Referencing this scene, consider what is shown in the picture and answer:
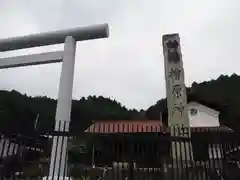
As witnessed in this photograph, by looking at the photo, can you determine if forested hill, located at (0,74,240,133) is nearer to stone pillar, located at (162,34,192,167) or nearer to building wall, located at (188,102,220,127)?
building wall, located at (188,102,220,127)

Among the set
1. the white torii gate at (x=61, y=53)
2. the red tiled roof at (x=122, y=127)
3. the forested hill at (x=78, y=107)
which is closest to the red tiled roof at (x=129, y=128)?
the red tiled roof at (x=122, y=127)

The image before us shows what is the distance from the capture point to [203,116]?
73.8ft

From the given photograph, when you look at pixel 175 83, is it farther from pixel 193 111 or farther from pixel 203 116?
pixel 203 116

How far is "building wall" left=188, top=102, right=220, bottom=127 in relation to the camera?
22203mm

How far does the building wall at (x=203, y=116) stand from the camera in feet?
72.8

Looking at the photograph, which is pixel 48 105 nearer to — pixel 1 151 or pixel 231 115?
pixel 231 115

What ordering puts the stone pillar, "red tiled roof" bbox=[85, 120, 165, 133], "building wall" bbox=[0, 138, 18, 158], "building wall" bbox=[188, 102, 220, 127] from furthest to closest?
"building wall" bbox=[188, 102, 220, 127] < the stone pillar < "red tiled roof" bbox=[85, 120, 165, 133] < "building wall" bbox=[0, 138, 18, 158]

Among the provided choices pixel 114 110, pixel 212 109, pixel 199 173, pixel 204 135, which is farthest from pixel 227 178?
pixel 114 110

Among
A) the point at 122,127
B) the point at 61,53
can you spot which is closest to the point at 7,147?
the point at 122,127

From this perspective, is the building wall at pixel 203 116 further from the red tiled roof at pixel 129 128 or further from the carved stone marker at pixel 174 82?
the carved stone marker at pixel 174 82

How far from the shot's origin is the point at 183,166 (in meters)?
5.95

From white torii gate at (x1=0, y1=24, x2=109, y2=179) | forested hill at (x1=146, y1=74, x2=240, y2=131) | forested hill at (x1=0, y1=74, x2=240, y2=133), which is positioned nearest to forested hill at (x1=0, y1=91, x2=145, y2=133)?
forested hill at (x1=0, y1=74, x2=240, y2=133)

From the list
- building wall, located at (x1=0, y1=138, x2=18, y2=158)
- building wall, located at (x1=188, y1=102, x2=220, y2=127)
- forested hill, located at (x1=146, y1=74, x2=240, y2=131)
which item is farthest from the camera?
forested hill, located at (x1=146, y1=74, x2=240, y2=131)

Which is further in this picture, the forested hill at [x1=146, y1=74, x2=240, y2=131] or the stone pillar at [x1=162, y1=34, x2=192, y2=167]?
the forested hill at [x1=146, y1=74, x2=240, y2=131]
